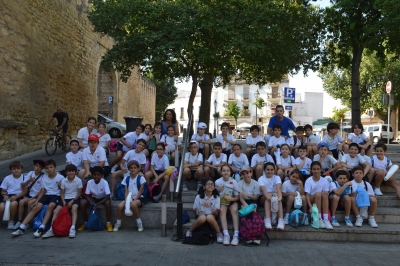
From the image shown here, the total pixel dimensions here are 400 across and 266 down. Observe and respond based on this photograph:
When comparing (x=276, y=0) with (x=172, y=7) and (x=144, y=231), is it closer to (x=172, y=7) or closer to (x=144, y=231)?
(x=172, y=7)

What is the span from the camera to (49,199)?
6.09 meters

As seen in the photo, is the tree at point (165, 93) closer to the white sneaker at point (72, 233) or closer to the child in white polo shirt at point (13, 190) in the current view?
the child in white polo shirt at point (13, 190)

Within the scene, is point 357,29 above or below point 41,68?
above

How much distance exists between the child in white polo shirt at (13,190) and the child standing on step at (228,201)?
3.30 metres

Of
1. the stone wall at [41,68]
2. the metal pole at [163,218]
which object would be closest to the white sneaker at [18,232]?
the metal pole at [163,218]

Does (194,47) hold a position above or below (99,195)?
above

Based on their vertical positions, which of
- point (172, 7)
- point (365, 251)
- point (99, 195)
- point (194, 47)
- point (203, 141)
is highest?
point (172, 7)

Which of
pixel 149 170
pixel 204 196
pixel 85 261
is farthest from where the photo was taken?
pixel 149 170

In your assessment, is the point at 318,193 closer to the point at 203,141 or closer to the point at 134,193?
the point at 203,141

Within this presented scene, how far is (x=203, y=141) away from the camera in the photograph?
7.73 metres

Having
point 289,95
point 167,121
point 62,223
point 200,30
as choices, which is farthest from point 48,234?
point 289,95

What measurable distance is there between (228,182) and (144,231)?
5.21ft

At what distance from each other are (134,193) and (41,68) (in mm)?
8078

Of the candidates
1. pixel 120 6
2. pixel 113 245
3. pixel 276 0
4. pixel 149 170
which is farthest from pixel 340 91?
pixel 113 245
